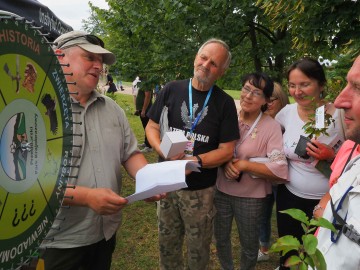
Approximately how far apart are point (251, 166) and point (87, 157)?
1304mm

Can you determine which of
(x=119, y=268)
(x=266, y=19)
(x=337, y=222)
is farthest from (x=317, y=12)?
(x=119, y=268)

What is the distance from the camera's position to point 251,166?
2.46 metres

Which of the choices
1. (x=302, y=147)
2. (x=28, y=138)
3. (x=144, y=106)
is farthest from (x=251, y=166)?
(x=144, y=106)

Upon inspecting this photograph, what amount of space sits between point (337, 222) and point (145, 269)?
250 centimetres

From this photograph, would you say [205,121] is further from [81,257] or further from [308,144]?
[81,257]

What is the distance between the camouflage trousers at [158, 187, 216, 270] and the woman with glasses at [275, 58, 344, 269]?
61cm

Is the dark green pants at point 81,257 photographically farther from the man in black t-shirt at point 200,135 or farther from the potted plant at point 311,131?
the potted plant at point 311,131

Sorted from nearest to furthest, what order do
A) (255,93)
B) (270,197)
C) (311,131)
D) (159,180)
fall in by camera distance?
(159,180) → (311,131) → (255,93) → (270,197)

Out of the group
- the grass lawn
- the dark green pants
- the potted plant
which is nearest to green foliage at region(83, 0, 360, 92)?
the potted plant

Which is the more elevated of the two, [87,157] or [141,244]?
[87,157]

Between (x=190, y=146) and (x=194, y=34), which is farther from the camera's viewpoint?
(x=194, y=34)

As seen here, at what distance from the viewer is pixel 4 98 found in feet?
2.42

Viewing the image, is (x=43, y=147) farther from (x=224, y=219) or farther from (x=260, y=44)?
(x=260, y=44)

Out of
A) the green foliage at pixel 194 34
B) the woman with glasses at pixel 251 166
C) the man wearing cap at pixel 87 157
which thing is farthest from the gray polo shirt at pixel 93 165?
the green foliage at pixel 194 34
